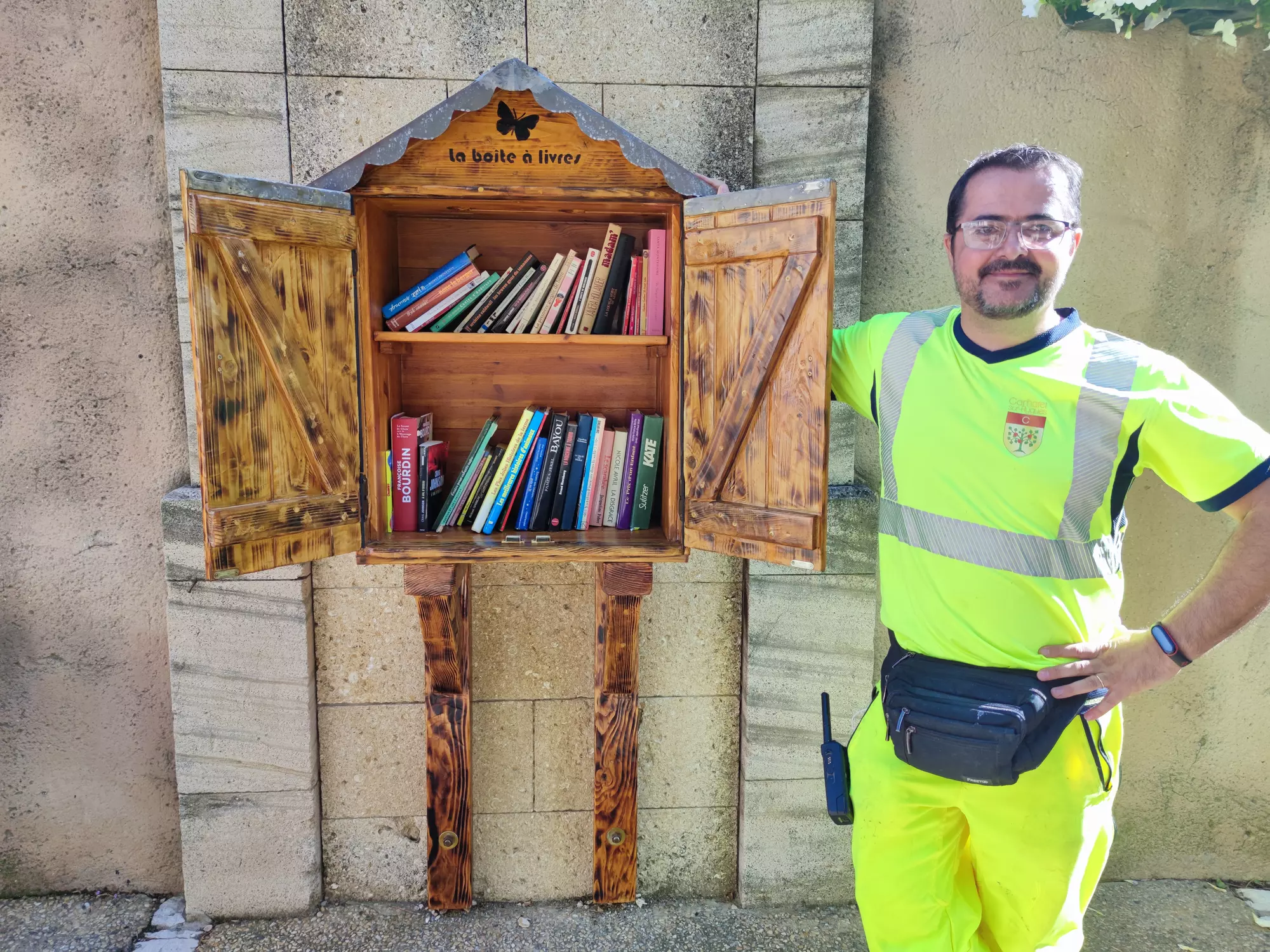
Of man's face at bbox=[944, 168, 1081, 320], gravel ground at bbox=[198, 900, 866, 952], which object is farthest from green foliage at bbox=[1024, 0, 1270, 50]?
gravel ground at bbox=[198, 900, 866, 952]

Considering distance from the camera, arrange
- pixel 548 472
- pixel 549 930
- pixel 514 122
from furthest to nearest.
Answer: pixel 549 930 → pixel 548 472 → pixel 514 122

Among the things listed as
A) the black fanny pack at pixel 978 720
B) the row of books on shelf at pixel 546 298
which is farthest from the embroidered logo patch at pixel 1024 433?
the row of books on shelf at pixel 546 298

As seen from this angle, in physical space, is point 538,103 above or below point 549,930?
above

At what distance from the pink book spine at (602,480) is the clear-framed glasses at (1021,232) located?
101cm

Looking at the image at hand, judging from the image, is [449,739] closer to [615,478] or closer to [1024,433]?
[615,478]

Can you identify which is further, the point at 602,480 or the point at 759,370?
the point at 602,480


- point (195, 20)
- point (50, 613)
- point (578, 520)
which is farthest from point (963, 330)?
point (50, 613)

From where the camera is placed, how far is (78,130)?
2.32 metres

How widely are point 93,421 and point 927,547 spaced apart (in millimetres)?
2324

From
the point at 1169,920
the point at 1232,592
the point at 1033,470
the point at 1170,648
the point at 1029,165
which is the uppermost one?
the point at 1029,165

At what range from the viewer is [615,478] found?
2.23 m

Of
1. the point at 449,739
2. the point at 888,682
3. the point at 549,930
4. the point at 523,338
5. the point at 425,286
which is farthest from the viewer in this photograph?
the point at 549,930

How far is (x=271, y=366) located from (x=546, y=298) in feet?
2.32

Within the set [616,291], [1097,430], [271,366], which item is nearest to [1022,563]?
[1097,430]
